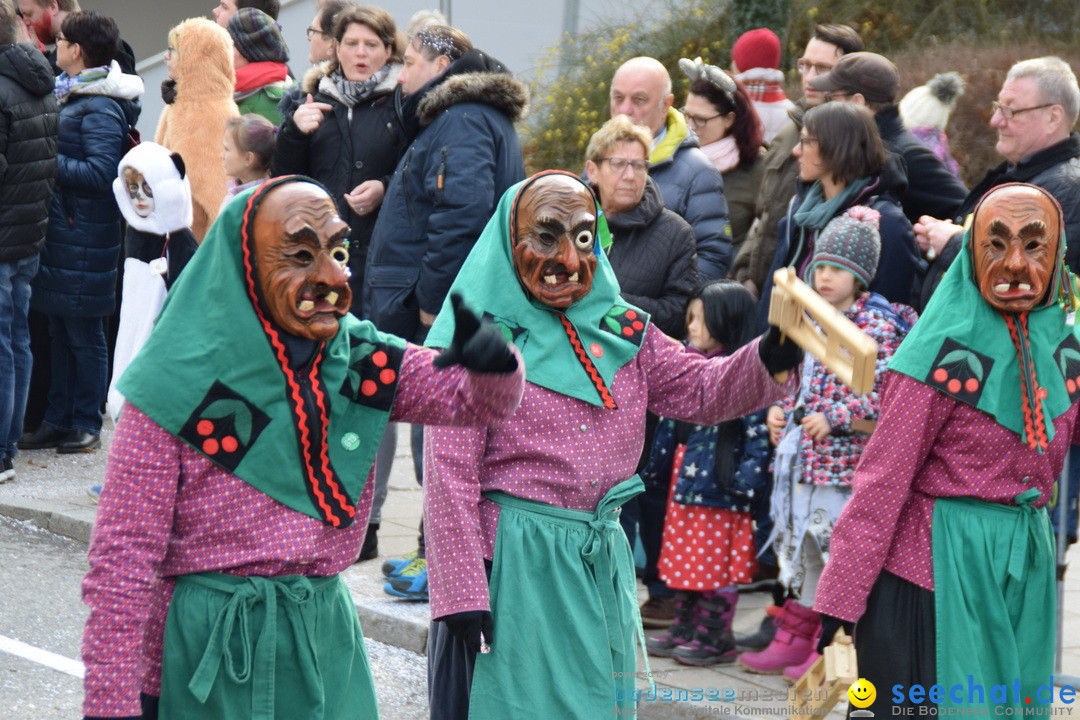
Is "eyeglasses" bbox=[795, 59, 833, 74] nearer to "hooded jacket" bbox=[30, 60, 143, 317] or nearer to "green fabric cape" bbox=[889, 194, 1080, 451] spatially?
"green fabric cape" bbox=[889, 194, 1080, 451]

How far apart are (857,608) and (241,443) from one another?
1.80 metres

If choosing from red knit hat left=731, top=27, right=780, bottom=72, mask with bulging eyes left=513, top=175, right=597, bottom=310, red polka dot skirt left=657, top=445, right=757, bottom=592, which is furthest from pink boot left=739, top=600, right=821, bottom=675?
red knit hat left=731, top=27, right=780, bottom=72

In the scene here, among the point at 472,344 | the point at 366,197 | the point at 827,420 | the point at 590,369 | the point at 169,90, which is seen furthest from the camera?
the point at 169,90

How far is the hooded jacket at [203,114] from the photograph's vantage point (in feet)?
26.3

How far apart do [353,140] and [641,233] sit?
1575 millimetres

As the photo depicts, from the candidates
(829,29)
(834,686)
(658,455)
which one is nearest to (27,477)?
(658,455)

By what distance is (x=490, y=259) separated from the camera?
12.2 ft

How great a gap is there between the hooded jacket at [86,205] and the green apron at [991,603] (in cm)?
586

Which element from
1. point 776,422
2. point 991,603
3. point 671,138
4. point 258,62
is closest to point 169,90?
point 258,62

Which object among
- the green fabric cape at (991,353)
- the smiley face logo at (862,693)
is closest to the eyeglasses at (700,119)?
the green fabric cape at (991,353)

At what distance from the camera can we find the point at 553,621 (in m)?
3.57

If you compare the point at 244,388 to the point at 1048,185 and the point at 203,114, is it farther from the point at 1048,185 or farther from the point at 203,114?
the point at 203,114

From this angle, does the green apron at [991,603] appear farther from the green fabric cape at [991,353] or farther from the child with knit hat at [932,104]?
the child with knit hat at [932,104]

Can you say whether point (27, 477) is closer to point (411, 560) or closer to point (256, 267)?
point (411, 560)
